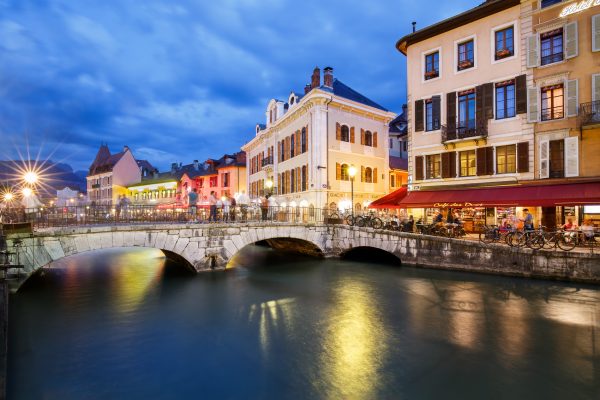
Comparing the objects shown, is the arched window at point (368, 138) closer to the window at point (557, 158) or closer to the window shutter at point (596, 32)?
the window at point (557, 158)

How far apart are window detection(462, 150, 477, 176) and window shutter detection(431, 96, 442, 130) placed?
2231 mm

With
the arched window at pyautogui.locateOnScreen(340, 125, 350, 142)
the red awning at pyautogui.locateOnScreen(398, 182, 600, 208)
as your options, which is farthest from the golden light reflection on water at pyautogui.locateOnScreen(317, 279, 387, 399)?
the arched window at pyautogui.locateOnScreen(340, 125, 350, 142)

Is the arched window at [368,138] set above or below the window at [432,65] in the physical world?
below

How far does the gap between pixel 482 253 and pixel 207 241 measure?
12433 millimetres

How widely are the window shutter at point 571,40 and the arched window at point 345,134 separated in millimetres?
13237

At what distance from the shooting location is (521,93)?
1667 centimetres

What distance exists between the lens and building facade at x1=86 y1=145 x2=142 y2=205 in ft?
187

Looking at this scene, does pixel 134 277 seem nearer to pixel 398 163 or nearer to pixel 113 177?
pixel 398 163

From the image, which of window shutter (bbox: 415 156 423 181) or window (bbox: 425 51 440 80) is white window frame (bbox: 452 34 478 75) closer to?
window (bbox: 425 51 440 80)

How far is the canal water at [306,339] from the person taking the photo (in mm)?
6074

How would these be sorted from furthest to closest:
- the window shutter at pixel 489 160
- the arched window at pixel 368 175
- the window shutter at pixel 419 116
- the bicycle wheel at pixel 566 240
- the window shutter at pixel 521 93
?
the arched window at pixel 368 175, the window shutter at pixel 419 116, the window shutter at pixel 489 160, the window shutter at pixel 521 93, the bicycle wheel at pixel 566 240

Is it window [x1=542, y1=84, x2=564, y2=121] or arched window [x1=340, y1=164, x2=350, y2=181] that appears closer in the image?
window [x1=542, y1=84, x2=564, y2=121]

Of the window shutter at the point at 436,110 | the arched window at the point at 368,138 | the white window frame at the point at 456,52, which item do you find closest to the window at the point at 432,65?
the white window frame at the point at 456,52

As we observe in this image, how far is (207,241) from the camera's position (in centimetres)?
1530
